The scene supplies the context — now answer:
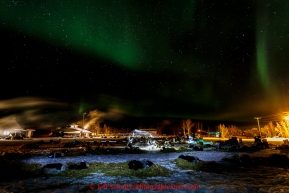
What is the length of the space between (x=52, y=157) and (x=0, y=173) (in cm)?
799

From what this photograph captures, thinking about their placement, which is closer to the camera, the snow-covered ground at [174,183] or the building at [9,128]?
the snow-covered ground at [174,183]

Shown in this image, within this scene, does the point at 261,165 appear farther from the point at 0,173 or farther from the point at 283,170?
the point at 0,173

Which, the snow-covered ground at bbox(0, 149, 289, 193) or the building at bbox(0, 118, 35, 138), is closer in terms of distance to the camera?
the snow-covered ground at bbox(0, 149, 289, 193)

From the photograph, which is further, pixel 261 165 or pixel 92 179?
pixel 261 165

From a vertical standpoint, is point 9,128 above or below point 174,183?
above

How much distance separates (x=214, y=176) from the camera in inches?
474

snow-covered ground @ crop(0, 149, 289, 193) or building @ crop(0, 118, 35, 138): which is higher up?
building @ crop(0, 118, 35, 138)

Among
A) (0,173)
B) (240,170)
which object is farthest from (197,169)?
(0,173)

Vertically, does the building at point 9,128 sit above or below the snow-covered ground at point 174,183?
above

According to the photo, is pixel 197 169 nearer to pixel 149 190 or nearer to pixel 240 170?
pixel 240 170

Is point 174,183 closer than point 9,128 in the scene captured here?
Yes

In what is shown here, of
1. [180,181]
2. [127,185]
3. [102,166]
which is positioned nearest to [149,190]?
[127,185]

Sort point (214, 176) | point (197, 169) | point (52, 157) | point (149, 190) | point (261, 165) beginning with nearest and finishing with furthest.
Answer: point (149, 190) → point (214, 176) → point (197, 169) → point (261, 165) → point (52, 157)

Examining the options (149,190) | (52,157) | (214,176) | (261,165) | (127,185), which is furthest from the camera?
(52,157)
